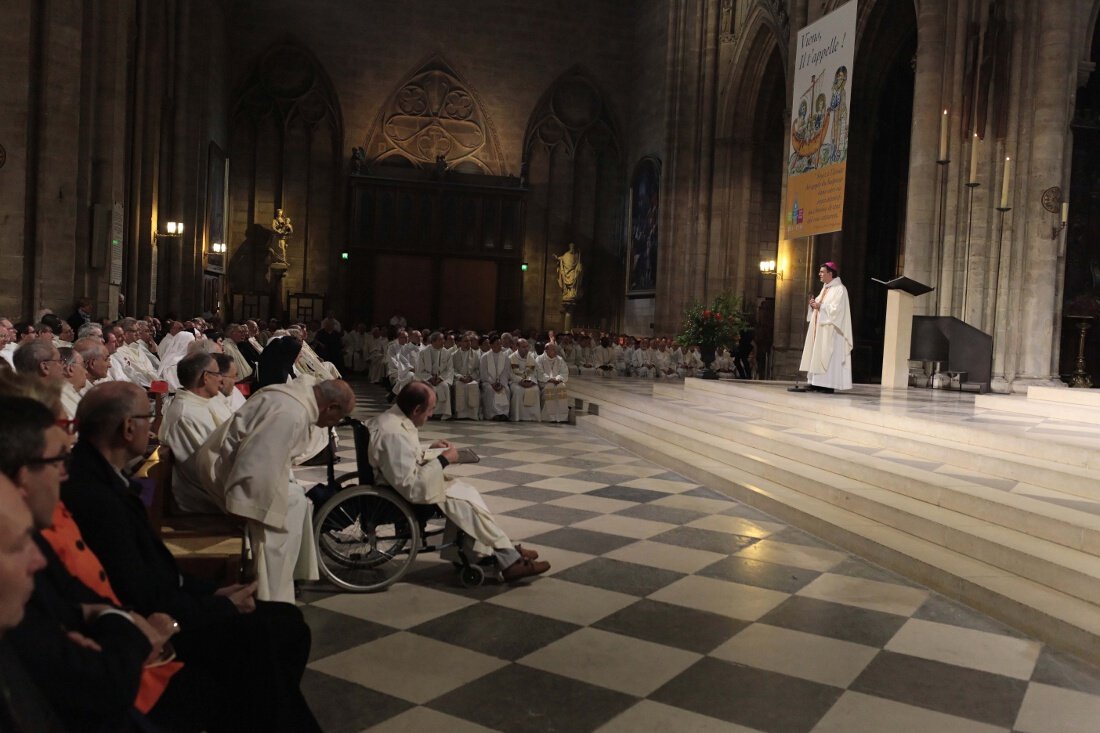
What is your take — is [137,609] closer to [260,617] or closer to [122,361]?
[260,617]

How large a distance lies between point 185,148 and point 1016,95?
1605cm

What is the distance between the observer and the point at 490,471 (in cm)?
848

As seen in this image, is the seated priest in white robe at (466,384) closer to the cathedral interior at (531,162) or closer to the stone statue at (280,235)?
the cathedral interior at (531,162)

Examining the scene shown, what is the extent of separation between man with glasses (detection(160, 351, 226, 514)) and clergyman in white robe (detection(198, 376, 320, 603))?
0.88 feet

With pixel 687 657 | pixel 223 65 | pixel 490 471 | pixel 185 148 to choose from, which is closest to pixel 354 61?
pixel 223 65

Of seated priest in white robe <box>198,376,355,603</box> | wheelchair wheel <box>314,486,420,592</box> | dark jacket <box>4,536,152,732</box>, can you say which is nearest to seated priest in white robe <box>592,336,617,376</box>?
wheelchair wheel <box>314,486,420,592</box>

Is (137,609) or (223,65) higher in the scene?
(223,65)

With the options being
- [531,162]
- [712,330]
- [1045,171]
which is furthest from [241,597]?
[531,162]

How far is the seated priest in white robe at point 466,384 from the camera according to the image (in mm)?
13305

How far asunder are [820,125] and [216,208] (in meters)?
15.4

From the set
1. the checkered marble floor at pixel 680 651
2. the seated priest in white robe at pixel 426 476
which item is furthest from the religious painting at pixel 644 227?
the seated priest in white robe at pixel 426 476

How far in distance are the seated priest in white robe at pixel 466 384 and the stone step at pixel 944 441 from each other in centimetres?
420

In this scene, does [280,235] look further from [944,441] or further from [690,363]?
[944,441]

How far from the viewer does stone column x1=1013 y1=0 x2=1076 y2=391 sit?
11.8 metres
